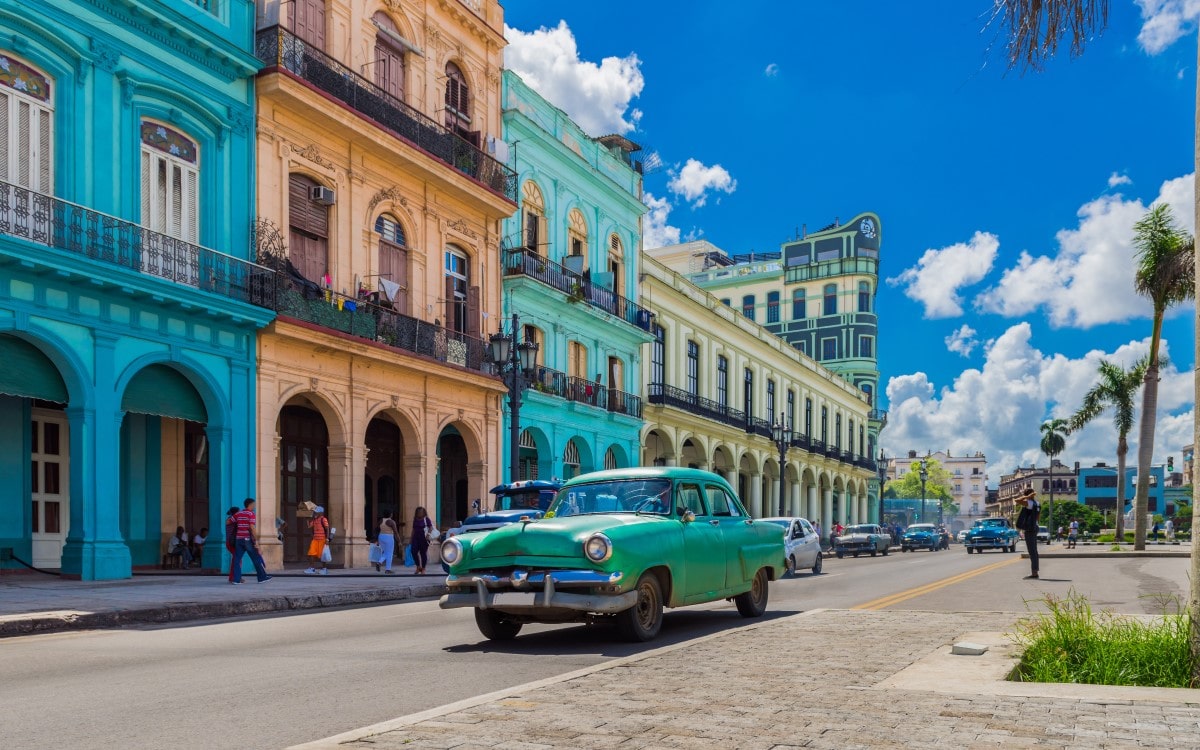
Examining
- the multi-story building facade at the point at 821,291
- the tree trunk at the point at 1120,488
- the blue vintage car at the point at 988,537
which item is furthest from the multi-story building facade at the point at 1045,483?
the blue vintage car at the point at 988,537

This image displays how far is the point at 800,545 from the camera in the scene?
2442cm

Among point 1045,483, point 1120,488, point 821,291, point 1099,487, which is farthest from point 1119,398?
point 1045,483

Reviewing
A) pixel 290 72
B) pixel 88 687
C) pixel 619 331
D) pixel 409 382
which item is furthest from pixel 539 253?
pixel 88 687

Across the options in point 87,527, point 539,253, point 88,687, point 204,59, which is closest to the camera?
point 88,687

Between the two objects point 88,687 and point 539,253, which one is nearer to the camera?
point 88,687

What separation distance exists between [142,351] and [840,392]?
5955 cm

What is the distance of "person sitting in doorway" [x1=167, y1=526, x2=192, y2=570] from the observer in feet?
72.4

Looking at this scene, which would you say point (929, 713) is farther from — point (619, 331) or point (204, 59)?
point (619, 331)

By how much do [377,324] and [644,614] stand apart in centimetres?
1722

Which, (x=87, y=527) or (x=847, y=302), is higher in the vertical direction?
(x=847, y=302)

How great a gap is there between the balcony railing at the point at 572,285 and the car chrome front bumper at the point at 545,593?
76.3 feet

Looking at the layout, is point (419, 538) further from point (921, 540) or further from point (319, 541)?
point (921, 540)

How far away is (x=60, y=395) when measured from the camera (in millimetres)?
18609

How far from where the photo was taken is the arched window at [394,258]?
2742 cm
